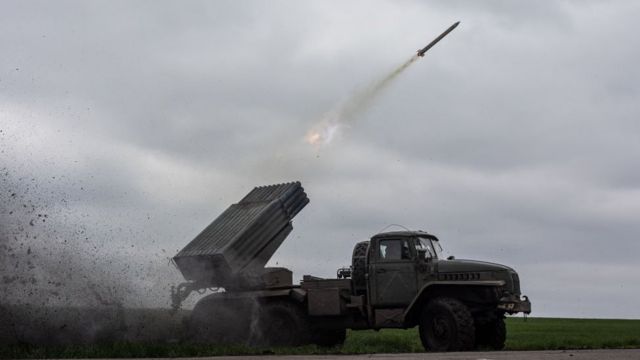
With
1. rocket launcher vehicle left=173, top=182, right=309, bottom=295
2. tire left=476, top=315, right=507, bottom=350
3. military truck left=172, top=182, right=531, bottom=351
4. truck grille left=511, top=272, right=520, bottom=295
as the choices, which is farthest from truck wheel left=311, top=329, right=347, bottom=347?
truck grille left=511, top=272, right=520, bottom=295

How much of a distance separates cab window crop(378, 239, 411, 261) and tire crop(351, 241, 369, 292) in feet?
1.47

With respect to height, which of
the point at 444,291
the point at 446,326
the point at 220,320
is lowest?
the point at 446,326

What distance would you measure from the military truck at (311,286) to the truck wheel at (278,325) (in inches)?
1.0

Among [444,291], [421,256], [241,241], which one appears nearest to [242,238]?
[241,241]

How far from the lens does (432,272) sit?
66.8 ft

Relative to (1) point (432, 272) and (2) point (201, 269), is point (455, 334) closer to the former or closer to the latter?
(1) point (432, 272)

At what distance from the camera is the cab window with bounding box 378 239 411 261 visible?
20.7m

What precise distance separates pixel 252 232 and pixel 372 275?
317 cm

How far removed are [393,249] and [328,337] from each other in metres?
3.10

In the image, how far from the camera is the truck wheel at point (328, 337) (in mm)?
21812

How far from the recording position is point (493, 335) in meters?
20.2

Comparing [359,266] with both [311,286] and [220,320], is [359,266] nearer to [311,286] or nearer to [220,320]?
[311,286]

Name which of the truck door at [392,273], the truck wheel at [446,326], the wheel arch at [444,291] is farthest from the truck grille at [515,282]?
the truck door at [392,273]

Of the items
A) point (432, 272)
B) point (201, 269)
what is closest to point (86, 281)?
point (201, 269)
